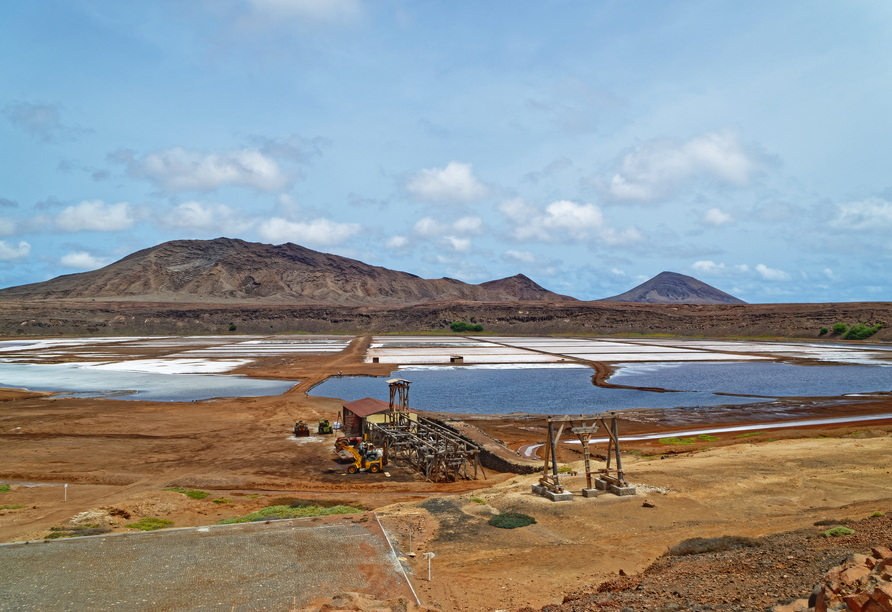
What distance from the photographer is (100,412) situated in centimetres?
3666

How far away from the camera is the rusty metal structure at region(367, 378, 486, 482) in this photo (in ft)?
78.7

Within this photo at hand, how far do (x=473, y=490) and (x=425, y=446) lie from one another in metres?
5.41

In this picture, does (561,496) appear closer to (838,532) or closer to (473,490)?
(473,490)

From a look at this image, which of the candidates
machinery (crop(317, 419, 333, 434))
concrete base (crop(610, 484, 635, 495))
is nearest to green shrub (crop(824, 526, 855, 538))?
concrete base (crop(610, 484, 635, 495))

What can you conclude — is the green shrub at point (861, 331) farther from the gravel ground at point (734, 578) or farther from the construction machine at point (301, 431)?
the gravel ground at point (734, 578)

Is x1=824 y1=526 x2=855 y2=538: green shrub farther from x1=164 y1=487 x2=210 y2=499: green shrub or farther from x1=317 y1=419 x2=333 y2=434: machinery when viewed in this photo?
x1=317 y1=419 x2=333 y2=434: machinery

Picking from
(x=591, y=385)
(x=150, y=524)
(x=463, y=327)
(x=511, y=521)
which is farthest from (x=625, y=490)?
(x=463, y=327)

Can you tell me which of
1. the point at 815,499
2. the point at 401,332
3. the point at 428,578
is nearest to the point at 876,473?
the point at 815,499

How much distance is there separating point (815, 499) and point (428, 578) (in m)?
12.5

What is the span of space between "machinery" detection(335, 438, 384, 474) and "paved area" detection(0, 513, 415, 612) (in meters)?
10.0

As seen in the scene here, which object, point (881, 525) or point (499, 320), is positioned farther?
point (499, 320)

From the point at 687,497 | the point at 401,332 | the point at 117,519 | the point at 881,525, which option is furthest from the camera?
the point at 401,332

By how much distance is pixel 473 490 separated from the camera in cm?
2038

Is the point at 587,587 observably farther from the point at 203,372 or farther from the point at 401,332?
the point at 401,332
